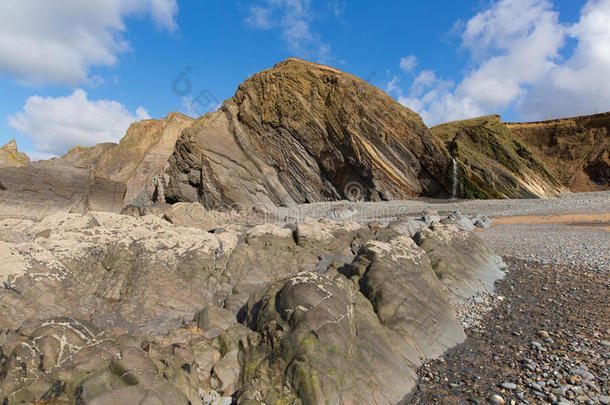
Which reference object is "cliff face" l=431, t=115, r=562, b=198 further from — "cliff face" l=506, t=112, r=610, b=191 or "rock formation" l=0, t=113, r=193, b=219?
"rock formation" l=0, t=113, r=193, b=219

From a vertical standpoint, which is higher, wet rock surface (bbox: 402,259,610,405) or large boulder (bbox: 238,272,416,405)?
large boulder (bbox: 238,272,416,405)

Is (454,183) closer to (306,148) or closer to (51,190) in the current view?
(306,148)

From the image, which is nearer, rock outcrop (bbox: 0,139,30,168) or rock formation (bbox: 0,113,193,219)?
rock formation (bbox: 0,113,193,219)

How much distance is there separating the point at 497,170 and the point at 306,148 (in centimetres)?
1634

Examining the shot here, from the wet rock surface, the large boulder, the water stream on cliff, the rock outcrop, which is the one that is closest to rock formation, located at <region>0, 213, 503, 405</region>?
the large boulder

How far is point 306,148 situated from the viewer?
31000mm

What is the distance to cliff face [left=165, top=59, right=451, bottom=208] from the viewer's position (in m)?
28.6

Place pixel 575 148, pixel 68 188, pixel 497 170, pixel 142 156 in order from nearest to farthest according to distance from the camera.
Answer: pixel 68 188 → pixel 497 170 → pixel 142 156 → pixel 575 148

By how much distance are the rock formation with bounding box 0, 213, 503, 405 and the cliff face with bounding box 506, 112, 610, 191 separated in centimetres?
3882

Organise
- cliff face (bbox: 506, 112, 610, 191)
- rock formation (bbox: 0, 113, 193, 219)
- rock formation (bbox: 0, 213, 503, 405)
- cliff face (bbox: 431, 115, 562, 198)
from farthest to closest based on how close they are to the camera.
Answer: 1. cliff face (bbox: 506, 112, 610, 191)
2. cliff face (bbox: 431, 115, 562, 198)
3. rock formation (bbox: 0, 113, 193, 219)
4. rock formation (bbox: 0, 213, 503, 405)

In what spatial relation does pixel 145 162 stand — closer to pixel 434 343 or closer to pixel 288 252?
pixel 288 252

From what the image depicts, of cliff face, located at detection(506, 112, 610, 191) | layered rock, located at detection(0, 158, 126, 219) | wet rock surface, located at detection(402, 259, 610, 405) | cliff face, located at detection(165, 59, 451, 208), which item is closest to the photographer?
wet rock surface, located at detection(402, 259, 610, 405)

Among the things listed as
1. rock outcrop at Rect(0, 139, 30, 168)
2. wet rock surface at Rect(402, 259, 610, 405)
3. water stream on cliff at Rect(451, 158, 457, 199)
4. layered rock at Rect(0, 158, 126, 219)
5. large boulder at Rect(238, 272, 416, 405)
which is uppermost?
rock outcrop at Rect(0, 139, 30, 168)

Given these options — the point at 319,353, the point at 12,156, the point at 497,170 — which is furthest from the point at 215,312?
the point at 12,156
